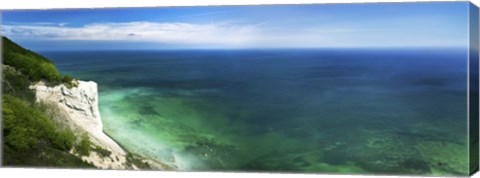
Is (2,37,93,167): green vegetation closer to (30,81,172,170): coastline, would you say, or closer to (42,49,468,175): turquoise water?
(30,81,172,170): coastline

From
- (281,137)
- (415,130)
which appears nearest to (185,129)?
(281,137)

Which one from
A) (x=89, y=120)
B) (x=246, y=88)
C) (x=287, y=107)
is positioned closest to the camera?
(x=287, y=107)

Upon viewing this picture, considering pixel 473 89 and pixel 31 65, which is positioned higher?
pixel 31 65

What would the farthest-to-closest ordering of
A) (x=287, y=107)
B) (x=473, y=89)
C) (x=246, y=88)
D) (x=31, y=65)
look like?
(x=31, y=65)
(x=246, y=88)
(x=287, y=107)
(x=473, y=89)

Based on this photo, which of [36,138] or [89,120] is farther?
[89,120]

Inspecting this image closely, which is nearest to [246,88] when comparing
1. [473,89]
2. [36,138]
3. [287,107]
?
[287,107]

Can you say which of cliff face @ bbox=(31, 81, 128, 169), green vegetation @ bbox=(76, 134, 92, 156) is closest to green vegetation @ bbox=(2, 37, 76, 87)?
cliff face @ bbox=(31, 81, 128, 169)

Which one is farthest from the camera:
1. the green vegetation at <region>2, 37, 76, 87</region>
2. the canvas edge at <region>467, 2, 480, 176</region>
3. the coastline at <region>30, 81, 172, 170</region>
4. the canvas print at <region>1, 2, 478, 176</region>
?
the green vegetation at <region>2, 37, 76, 87</region>

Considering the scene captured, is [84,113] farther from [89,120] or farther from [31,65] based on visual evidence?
[31,65]
